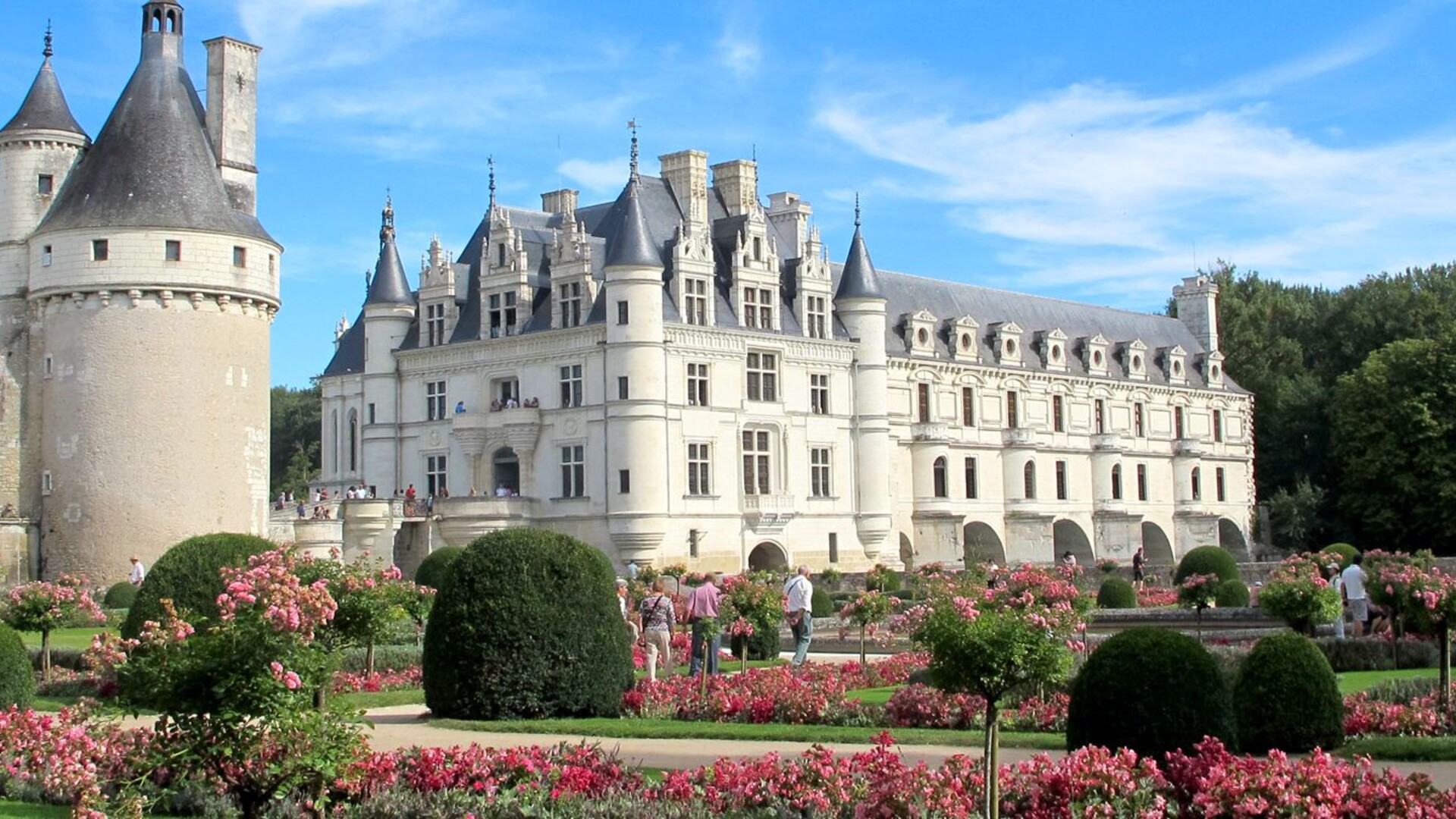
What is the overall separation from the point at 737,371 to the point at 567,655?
28.2m

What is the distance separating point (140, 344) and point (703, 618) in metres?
20.5

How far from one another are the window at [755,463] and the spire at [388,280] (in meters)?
10.8

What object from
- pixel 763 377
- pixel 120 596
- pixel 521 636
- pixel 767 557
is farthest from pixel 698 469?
pixel 521 636

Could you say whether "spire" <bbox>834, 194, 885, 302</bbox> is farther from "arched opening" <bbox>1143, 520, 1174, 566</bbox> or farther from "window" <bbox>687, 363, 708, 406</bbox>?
"arched opening" <bbox>1143, 520, 1174, 566</bbox>

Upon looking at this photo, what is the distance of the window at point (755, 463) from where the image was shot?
44625mm

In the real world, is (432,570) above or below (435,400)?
below

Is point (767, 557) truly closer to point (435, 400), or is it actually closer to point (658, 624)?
point (435, 400)

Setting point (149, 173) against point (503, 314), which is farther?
point (503, 314)

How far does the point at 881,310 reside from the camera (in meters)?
48.3

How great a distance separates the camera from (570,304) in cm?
4369

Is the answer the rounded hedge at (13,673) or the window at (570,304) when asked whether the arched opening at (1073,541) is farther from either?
the rounded hedge at (13,673)

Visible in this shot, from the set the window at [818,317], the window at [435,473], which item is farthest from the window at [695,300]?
the window at [435,473]

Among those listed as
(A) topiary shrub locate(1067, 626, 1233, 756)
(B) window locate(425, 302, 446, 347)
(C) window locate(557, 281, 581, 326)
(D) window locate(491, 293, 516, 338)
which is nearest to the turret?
(C) window locate(557, 281, 581, 326)

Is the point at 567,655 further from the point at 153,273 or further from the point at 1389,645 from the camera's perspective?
the point at 153,273
